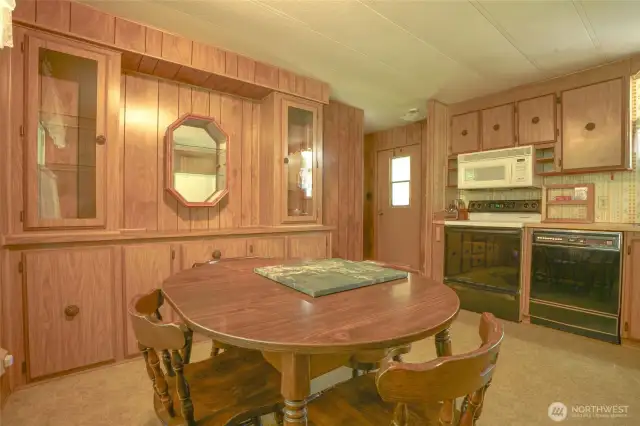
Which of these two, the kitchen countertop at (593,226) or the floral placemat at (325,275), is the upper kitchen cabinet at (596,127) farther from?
the floral placemat at (325,275)

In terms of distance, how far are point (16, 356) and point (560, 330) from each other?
4.01 meters

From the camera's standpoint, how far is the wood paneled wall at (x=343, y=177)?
151 inches

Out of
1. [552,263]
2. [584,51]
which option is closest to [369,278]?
[552,263]

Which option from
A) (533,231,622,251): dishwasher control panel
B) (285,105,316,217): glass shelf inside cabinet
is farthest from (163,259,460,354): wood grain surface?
(533,231,622,251): dishwasher control panel

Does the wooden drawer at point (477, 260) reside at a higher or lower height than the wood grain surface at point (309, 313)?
lower

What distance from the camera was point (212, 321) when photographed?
0.82m

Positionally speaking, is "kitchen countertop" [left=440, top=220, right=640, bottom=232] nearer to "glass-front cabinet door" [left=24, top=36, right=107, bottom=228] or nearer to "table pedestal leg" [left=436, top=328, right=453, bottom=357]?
"table pedestal leg" [left=436, top=328, right=453, bottom=357]

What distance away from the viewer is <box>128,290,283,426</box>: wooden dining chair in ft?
2.75

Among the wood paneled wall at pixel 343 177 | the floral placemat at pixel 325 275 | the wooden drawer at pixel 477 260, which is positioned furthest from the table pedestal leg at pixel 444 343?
the wood paneled wall at pixel 343 177

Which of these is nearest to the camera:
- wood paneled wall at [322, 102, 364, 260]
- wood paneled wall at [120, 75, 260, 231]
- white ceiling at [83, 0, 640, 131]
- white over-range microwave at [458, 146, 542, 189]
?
white ceiling at [83, 0, 640, 131]

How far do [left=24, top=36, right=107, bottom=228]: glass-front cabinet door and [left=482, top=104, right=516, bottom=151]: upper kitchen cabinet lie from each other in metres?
3.71

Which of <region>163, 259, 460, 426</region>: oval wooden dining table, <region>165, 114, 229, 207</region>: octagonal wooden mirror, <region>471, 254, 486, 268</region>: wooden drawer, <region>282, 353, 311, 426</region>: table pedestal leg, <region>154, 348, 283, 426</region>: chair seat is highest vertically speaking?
<region>165, 114, 229, 207</region>: octagonal wooden mirror

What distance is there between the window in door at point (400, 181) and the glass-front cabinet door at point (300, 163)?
2397 mm

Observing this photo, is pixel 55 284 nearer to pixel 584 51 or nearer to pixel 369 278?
pixel 369 278
